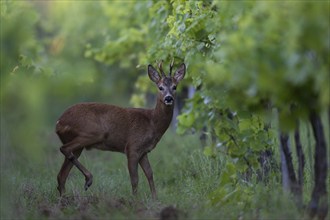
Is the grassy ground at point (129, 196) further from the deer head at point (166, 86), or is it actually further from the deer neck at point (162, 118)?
the deer head at point (166, 86)

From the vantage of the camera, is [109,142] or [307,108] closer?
[307,108]

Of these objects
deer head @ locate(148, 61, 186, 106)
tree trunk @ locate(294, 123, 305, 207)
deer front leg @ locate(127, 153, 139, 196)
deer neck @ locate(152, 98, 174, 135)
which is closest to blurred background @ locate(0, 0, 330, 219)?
tree trunk @ locate(294, 123, 305, 207)

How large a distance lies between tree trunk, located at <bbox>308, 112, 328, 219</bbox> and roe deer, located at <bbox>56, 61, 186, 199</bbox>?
10.1ft

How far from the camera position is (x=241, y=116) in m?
9.48

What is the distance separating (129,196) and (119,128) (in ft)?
4.69

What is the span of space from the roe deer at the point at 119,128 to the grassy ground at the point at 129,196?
352mm

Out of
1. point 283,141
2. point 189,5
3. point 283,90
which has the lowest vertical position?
point 283,141

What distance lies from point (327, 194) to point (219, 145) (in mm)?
2908

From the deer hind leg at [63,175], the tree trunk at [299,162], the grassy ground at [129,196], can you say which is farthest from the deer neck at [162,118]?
the tree trunk at [299,162]

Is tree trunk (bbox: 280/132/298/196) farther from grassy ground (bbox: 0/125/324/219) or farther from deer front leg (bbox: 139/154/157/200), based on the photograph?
deer front leg (bbox: 139/154/157/200)

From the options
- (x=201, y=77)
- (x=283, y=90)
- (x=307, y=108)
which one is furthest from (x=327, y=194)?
(x=201, y=77)

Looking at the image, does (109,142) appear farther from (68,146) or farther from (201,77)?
(201,77)

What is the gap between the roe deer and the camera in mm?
10578

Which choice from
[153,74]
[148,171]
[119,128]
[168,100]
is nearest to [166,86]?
[168,100]
